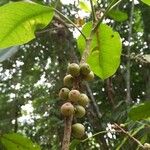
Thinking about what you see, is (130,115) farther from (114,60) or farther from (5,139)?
(5,139)

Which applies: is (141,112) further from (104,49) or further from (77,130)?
(77,130)

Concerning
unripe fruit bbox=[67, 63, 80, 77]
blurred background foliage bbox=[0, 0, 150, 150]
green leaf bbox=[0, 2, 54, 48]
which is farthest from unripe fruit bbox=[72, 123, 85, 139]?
blurred background foliage bbox=[0, 0, 150, 150]

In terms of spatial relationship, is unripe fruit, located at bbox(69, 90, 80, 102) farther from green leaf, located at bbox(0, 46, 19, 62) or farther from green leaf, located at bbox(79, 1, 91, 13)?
green leaf, located at bbox(79, 1, 91, 13)

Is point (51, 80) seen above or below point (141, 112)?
below

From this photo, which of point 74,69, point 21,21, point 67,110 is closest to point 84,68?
point 74,69

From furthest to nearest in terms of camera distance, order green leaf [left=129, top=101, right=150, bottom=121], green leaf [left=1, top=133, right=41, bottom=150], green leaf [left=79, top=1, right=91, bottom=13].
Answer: green leaf [left=79, top=1, right=91, bottom=13] → green leaf [left=129, top=101, right=150, bottom=121] → green leaf [left=1, top=133, right=41, bottom=150]

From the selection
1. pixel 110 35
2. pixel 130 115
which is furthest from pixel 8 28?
pixel 130 115
